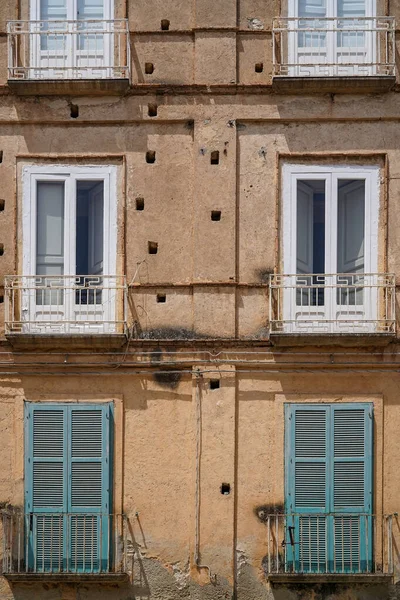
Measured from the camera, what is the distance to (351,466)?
21.9 meters

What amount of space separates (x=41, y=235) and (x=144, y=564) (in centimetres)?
518

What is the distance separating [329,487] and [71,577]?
13.0ft

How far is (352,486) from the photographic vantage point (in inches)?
861

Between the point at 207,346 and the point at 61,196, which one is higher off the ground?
the point at 61,196

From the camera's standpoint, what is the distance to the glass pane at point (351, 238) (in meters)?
22.3

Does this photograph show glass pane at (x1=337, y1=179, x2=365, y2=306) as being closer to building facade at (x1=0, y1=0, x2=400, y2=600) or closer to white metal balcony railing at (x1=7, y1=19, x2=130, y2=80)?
building facade at (x1=0, y1=0, x2=400, y2=600)

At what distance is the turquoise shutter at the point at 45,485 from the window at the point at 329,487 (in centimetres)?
332

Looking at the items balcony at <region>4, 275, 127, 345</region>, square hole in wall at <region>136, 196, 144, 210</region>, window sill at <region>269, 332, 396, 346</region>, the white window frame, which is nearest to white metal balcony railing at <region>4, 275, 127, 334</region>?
balcony at <region>4, 275, 127, 345</region>

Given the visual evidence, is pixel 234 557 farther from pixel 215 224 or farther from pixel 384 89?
pixel 384 89

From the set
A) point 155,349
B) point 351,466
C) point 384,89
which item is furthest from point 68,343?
point 384,89

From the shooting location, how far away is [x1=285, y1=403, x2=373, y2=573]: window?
21.7 m

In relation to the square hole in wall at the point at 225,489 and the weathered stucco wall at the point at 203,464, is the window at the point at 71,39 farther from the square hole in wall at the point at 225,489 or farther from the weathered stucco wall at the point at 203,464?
the square hole in wall at the point at 225,489

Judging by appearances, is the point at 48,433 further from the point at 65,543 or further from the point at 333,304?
the point at 333,304

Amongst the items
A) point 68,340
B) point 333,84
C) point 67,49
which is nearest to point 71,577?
point 68,340
